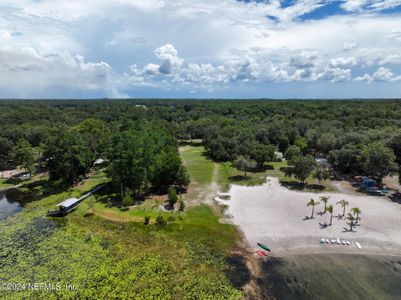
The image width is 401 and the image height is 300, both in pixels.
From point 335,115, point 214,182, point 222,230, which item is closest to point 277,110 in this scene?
point 335,115

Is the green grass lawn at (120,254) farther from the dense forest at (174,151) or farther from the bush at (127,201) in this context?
the dense forest at (174,151)

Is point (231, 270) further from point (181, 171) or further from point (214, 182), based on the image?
point (214, 182)

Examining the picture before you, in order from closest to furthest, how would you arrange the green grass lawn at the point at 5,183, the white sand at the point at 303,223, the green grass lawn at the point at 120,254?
the green grass lawn at the point at 120,254
the white sand at the point at 303,223
the green grass lawn at the point at 5,183

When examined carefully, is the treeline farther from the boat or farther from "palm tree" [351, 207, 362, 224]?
"palm tree" [351, 207, 362, 224]

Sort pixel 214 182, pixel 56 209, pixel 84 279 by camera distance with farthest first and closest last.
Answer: pixel 214 182 → pixel 56 209 → pixel 84 279

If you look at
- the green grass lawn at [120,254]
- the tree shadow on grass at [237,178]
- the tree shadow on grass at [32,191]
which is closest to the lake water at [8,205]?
the tree shadow on grass at [32,191]

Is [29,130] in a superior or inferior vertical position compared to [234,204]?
superior
